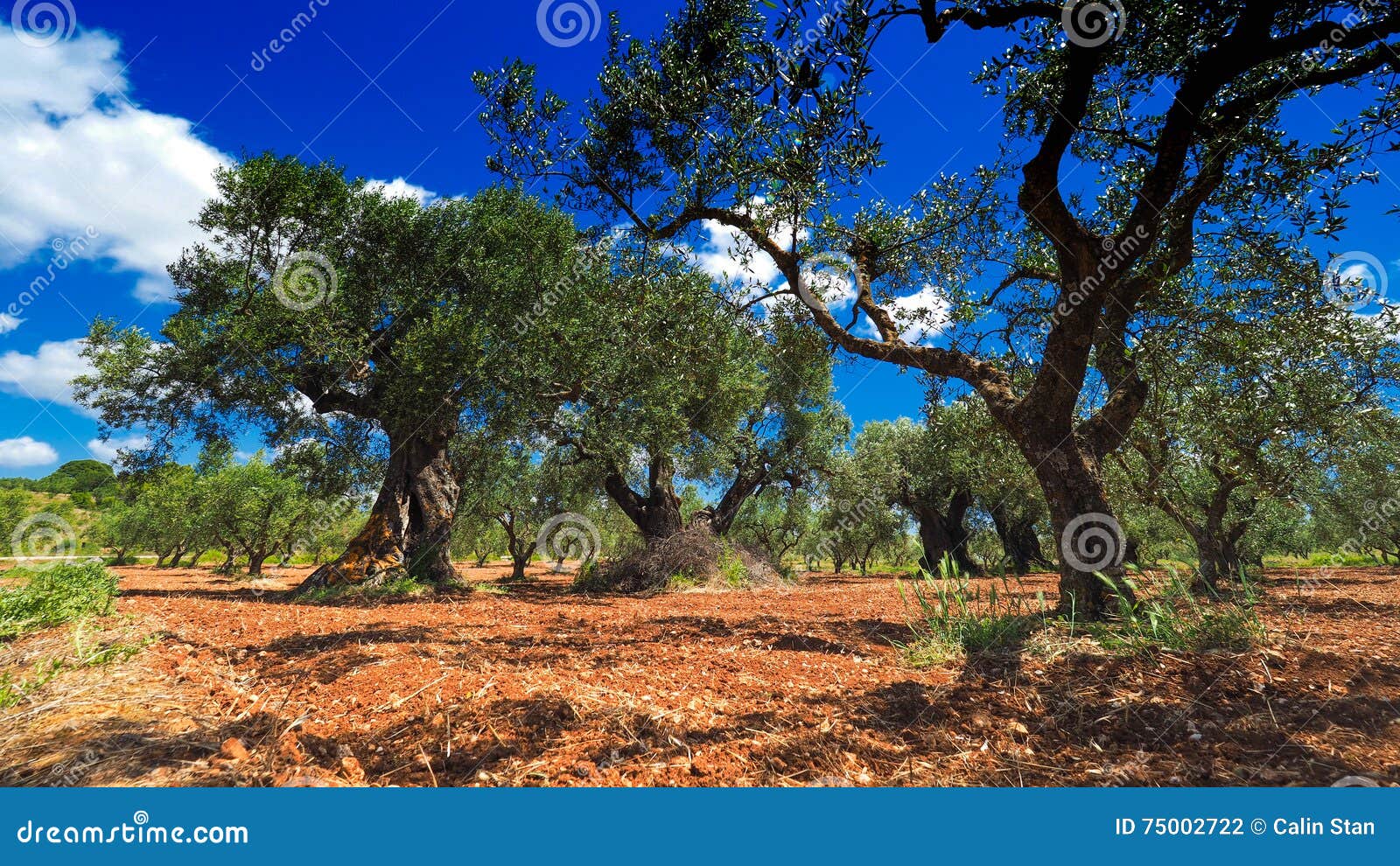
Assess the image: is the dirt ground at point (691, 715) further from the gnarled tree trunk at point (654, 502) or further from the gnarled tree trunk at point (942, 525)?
the gnarled tree trunk at point (942, 525)

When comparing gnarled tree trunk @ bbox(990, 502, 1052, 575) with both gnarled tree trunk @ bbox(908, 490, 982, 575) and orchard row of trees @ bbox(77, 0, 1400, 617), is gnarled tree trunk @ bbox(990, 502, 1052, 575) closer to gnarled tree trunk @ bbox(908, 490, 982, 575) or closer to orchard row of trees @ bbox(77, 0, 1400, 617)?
gnarled tree trunk @ bbox(908, 490, 982, 575)

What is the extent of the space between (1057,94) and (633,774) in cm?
953

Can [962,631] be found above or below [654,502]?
below

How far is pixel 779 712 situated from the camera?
4457 millimetres

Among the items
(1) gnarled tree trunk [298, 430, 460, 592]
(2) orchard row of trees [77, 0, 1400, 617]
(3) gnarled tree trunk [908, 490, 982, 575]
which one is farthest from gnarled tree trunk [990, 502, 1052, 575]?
(1) gnarled tree trunk [298, 430, 460, 592]

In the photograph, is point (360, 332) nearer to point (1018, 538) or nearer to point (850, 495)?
point (850, 495)

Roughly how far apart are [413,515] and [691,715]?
581 inches

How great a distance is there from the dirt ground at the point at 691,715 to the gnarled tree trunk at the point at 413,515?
342 inches

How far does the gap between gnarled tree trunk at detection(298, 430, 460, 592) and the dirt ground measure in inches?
342

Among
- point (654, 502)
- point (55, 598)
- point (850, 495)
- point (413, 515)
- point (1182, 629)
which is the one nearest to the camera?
point (1182, 629)

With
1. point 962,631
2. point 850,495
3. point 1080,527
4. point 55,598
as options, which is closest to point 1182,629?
point 1080,527

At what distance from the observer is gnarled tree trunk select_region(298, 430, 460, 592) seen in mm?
15375

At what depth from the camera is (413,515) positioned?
16516 millimetres

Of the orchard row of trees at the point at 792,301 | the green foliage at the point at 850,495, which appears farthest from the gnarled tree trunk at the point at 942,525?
the orchard row of trees at the point at 792,301
